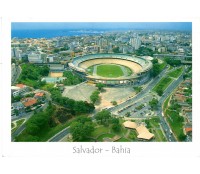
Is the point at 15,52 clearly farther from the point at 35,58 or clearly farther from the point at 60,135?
the point at 60,135

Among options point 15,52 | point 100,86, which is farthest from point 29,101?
point 100,86

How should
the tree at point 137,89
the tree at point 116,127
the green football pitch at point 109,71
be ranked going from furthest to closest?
1. the green football pitch at point 109,71
2. the tree at point 137,89
3. the tree at point 116,127

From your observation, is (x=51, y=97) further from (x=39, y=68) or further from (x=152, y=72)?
(x=152, y=72)

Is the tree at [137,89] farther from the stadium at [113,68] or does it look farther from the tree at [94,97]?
the tree at [94,97]

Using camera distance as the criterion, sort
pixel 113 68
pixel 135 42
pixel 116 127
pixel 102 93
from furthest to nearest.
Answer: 1. pixel 113 68
2. pixel 135 42
3. pixel 102 93
4. pixel 116 127

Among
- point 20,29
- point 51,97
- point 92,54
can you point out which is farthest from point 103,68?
point 20,29

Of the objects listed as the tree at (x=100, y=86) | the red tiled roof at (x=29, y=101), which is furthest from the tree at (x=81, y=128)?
the tree at (x=100, y=86)

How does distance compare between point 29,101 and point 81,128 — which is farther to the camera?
point 29,101

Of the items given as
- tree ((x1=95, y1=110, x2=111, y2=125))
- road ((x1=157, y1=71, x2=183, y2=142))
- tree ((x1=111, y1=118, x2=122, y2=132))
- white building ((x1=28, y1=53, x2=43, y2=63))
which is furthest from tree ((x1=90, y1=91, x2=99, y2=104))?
white building ((x1=28, y1=53, x2=43, y2=63))

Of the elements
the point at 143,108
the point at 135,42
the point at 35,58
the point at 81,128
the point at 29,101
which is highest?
the point at 135,42
